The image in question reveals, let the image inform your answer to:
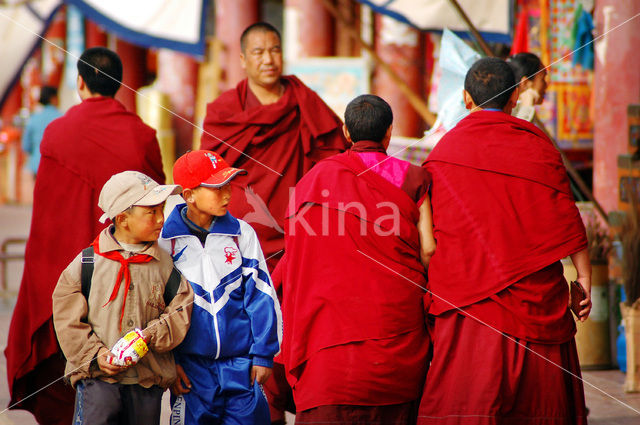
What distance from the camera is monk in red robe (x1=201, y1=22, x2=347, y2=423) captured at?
13.8ft

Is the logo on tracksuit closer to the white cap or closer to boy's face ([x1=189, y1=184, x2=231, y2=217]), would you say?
boy's face ([x1=189, y1=184, x2=231, y2=217])

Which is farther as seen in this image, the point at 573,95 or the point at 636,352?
the point at 573,95

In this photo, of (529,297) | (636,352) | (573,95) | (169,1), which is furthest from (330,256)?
(169,1)

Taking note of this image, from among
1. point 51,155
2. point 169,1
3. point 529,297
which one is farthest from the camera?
point 169,1

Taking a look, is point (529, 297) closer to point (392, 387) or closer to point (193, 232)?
point (392, 387)

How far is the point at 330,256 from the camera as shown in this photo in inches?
113

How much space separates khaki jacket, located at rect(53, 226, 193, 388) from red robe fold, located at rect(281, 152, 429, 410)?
0.42 meters

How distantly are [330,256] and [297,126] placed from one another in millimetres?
1583

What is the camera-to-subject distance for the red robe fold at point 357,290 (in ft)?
9.29

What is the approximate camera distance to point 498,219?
285cm

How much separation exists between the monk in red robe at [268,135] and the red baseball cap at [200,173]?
1.03 m

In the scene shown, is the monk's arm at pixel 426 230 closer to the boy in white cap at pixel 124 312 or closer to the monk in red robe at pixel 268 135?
the boy in white cap at pixel 124 312

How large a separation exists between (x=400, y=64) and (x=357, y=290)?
6.07 meters

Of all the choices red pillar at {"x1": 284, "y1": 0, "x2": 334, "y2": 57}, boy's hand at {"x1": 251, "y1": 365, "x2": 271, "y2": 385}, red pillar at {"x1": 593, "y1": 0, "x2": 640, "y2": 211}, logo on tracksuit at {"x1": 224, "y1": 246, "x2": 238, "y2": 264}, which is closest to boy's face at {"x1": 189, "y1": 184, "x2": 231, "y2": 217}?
logo on tracksuit at {"x1": 224, "y1": 246, "x2": 238, "y2": 264}
